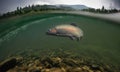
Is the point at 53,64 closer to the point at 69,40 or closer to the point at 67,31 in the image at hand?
the point at 69,40

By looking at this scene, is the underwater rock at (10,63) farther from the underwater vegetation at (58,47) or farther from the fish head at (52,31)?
the fish head at (52,31)

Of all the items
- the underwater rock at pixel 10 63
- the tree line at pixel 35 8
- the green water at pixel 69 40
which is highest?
the tree line at pixel 35 8

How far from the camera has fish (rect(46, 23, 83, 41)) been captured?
3580 mm

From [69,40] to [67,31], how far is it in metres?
0.15

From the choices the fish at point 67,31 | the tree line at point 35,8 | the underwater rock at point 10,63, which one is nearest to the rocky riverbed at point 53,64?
the underwater rock at point 10,63

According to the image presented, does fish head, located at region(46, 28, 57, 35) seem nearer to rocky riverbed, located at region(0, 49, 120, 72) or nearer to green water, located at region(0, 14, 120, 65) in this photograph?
green water, located at region(0, 14, 120, 65)

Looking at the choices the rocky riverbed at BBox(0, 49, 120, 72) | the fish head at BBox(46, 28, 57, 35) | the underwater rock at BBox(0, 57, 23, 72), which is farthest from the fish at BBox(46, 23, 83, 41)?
the underwater rock at BBox(0, 57, 23, 72)

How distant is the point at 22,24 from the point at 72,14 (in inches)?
30.0

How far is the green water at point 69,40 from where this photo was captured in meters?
3.49

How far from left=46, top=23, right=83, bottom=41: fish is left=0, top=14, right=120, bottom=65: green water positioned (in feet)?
0.17

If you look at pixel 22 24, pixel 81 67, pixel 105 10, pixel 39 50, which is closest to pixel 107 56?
pixel 81 67

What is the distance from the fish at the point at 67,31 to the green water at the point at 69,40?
51mm

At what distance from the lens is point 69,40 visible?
3.54m

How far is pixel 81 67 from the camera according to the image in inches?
136
